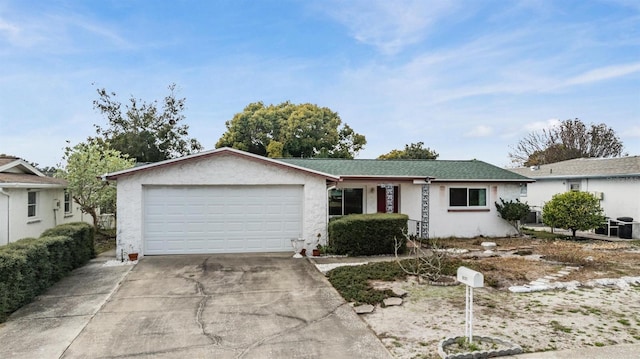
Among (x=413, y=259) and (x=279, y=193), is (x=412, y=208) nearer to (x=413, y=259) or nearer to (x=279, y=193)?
(x=413, y=259)

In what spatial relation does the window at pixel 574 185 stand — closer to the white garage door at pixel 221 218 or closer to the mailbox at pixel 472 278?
the white garage door at pixel 221 218

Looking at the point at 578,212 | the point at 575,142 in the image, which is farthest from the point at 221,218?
the point at 575,142

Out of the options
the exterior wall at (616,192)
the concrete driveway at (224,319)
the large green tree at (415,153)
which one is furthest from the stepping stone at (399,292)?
the large green tree at (415,153)

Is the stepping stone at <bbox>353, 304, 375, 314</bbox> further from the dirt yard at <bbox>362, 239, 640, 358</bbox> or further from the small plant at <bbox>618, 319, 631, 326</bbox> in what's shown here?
the small plant at <bbox>618, 319, 631, 326</bbox>

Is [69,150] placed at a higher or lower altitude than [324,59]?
lower

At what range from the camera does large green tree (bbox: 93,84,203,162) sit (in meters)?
35.5

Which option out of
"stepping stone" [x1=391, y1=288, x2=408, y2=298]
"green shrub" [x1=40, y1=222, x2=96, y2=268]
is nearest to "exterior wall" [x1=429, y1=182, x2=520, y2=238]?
"stepping stone" [x1=391, y1=288, x2=408, y2=298]

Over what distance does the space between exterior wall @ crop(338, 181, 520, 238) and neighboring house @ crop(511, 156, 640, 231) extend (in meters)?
5.91

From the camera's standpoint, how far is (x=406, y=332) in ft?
19.0

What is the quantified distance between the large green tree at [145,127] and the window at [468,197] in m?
29.2

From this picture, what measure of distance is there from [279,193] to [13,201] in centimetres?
827

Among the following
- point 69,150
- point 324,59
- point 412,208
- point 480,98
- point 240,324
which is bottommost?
point 240,324

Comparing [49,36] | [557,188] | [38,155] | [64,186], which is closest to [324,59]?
[49,36]

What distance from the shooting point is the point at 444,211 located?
15812 millimetres
